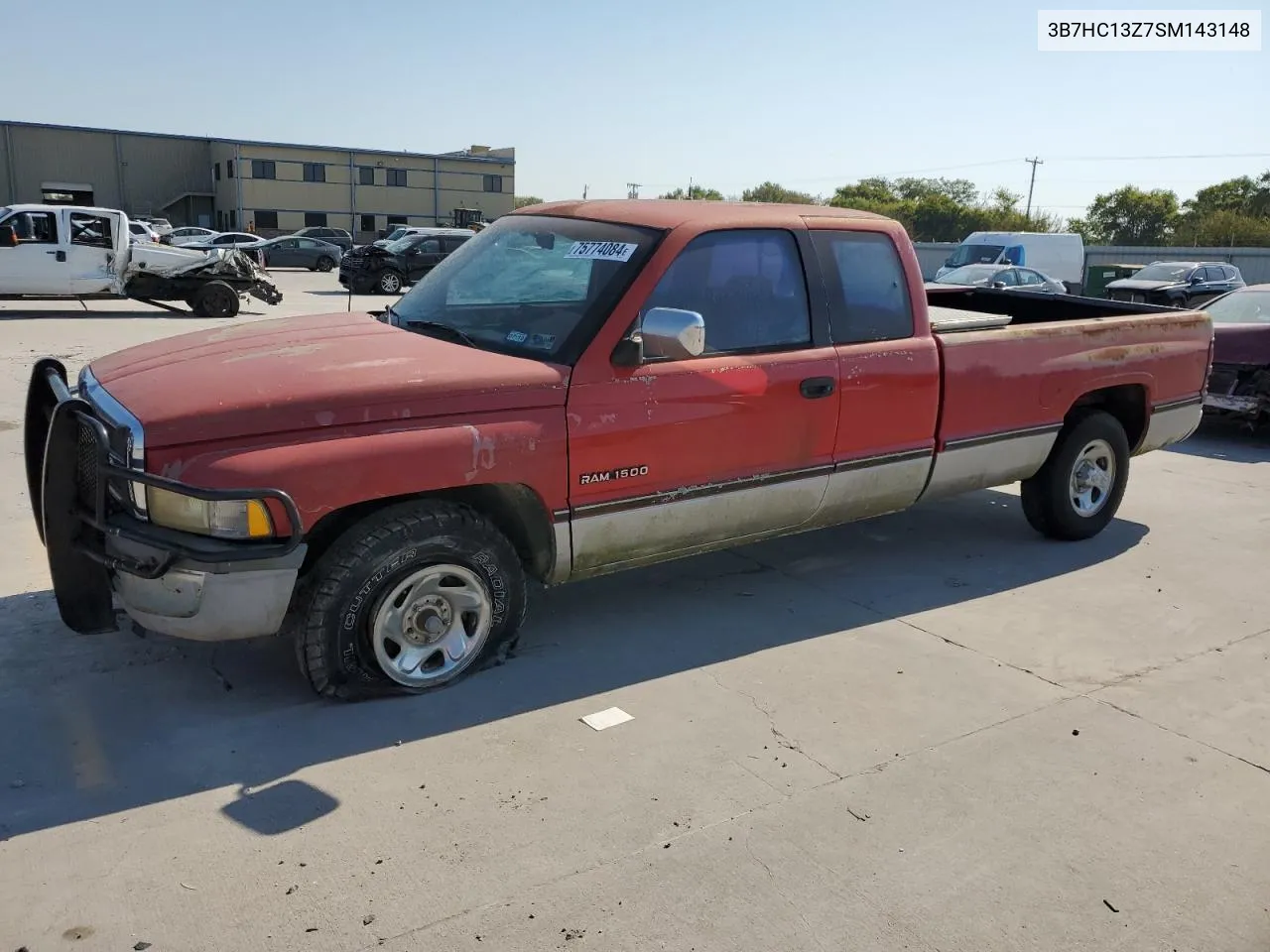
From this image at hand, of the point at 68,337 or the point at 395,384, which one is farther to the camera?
the point at 68,337

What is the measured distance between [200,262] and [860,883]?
1826 centimetres

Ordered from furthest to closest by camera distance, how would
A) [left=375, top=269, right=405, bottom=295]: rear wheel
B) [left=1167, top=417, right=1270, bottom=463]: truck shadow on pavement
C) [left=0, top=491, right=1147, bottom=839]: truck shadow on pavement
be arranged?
[left=375, top=269, right=405, bottom=295]: rear wheel, [left=1167, top=417, right=1270, bottom=463]: truck shadow on pavement, [left=0, top=491, right=1147, bottom=839]: truck shadow on pavement

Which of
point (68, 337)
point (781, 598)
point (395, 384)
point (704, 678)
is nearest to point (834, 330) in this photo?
point (781, 598)

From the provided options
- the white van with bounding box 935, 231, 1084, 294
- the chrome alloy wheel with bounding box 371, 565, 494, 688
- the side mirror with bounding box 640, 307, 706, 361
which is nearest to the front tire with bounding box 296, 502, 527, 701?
the chrome alloy wheel with bounding box 371, 565, 494, 688

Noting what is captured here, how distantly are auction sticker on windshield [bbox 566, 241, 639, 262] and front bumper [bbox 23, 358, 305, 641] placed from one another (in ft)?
5.89

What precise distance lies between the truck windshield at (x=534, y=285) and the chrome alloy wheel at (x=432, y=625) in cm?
99

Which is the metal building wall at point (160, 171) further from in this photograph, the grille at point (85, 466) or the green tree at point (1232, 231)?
the grille at point (85, 466)

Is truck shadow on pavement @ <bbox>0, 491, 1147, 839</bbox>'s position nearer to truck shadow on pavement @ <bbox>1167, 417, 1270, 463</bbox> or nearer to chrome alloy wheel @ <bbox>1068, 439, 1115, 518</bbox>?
chrome alloy wheel @ <bbox>1068, 439, 1115, 518</bbox>

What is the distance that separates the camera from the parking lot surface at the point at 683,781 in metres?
2.80

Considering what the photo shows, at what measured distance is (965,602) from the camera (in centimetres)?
534

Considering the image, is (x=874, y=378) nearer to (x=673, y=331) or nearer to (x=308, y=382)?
(x=673, y=331)

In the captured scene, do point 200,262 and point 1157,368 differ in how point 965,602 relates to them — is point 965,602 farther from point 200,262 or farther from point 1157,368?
point 200,262

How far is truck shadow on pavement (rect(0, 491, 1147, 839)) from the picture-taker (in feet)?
11.0

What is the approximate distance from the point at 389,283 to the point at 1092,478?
21577mm
